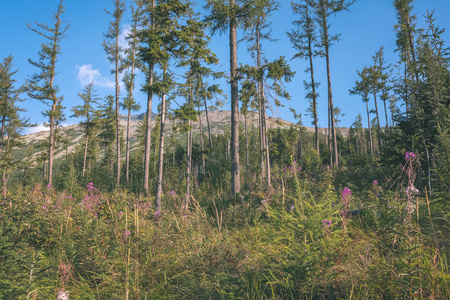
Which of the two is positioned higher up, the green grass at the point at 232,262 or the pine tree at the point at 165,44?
the pine tree at the point at 165,44

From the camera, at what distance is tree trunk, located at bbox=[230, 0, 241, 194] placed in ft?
33.1

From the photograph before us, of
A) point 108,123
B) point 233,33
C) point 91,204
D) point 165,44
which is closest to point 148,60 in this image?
point 165,44

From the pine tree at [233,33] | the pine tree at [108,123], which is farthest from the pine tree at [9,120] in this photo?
the pine tree at [233,33]

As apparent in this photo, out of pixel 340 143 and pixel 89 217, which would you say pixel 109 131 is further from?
pixel 340 143

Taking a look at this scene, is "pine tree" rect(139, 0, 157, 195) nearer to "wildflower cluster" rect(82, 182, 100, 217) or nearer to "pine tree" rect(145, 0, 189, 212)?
"pine tree" rect(145, 0, 189, 212)

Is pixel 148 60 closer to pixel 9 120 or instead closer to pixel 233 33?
pixel 233 33

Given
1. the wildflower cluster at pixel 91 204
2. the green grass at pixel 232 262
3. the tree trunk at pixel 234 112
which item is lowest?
the green grass at pixel 232 262

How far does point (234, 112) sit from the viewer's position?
10.6 m

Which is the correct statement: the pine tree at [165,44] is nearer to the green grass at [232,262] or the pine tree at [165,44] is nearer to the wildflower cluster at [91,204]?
the wildflower cluster at [91,204]

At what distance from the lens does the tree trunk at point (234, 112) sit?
1010 centimetres

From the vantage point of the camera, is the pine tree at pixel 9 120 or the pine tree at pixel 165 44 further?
the pine tree at pixel 9 120

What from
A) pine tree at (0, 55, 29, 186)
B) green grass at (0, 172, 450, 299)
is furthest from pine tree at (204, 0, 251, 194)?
pine tree at (0, 55, 29, 186)

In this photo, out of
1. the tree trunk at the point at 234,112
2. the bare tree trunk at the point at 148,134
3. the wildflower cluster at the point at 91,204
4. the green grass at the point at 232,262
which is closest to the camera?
the green grass at the point at 232,262

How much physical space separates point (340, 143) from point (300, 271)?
173ft
